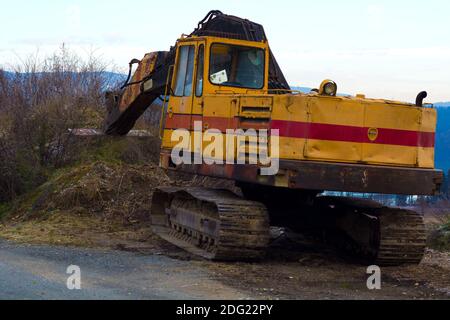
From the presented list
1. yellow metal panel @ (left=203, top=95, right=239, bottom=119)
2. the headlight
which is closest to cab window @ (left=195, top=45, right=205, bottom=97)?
yellow metal panel @ (left=203, top=95, right=239, bottom=119)

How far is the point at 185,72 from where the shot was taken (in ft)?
39.9

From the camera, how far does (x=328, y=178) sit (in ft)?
33.4

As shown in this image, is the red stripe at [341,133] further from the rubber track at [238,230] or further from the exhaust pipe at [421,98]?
the rubber track at [238,230]

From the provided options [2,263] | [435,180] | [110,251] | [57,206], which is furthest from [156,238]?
[435,180]

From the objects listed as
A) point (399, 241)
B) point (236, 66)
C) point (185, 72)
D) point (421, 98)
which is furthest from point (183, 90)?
point (399, 241)

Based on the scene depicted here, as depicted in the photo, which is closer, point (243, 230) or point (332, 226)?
point (243, 230)

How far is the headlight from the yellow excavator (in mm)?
13

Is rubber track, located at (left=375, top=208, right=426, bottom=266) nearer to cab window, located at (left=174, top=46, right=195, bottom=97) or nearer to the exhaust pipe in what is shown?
the exhaust pipe

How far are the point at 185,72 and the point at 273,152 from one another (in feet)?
8.20

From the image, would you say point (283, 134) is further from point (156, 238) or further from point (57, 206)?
point (57, 206)

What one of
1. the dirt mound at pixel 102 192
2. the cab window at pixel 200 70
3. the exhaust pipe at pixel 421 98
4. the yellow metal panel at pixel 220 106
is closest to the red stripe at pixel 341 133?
the yellow metal panel at pixel 220 106

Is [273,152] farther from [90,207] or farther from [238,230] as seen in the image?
[90,207]

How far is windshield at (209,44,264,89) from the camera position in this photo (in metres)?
11.7
